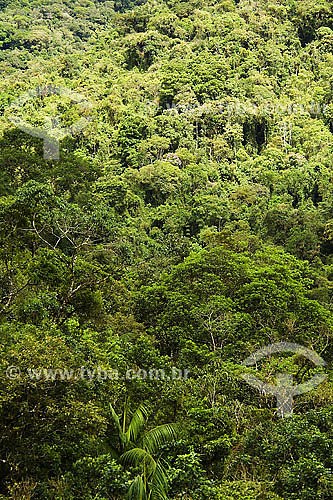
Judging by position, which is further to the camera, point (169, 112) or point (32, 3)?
point (32, 3)

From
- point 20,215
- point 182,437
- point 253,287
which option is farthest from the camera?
point 253,287

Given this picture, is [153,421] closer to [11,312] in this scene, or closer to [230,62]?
[11,312]

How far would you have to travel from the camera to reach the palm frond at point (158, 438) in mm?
7504

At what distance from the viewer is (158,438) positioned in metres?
7.59

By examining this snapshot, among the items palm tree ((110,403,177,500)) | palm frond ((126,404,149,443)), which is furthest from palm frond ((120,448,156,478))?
palm frond ((126,404,149,443))

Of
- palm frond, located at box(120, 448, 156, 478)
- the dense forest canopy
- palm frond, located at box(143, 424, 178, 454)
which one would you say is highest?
palm frond, located at box(120, 448, 156, 478)

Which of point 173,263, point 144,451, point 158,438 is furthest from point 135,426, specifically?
point 173,263

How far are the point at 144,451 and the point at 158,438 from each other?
58 cm

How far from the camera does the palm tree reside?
19.8 feet

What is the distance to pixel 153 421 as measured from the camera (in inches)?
360

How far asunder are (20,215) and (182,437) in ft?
17.3

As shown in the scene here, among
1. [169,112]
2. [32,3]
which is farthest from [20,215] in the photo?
[32,3]

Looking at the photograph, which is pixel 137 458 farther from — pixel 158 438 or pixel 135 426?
pixel 135 426

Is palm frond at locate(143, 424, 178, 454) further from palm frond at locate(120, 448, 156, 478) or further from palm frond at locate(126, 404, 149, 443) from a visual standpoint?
palm frond at locate(120, 448, 156, 478)
